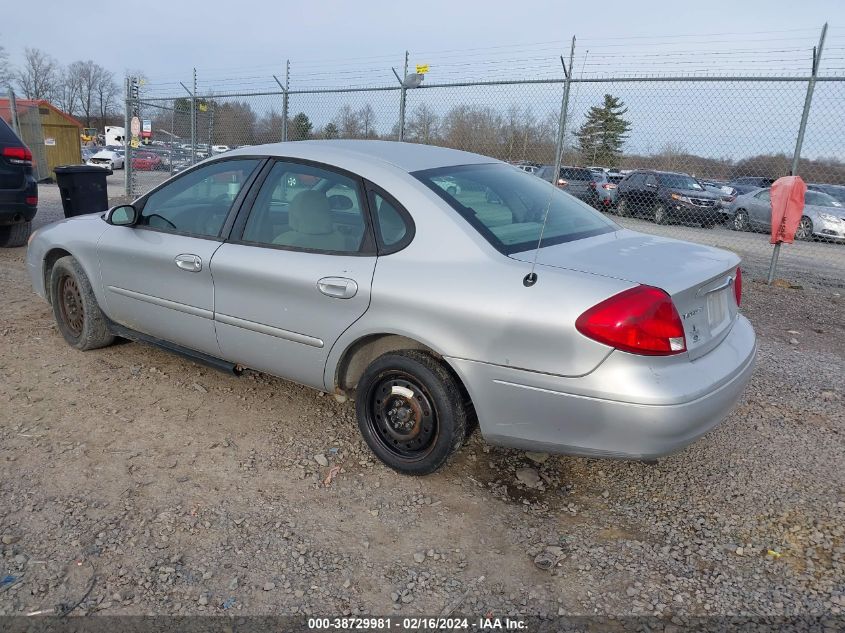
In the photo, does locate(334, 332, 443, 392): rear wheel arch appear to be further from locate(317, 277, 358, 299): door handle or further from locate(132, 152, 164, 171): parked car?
locate(132, 152, 164, 171): parked car

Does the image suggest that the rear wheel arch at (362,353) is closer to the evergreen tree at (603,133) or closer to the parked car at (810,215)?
the evergreen tree at (603,133)

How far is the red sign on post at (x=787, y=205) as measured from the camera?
7324 millimetres

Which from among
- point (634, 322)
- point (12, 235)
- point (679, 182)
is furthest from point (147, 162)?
point (634, 322)

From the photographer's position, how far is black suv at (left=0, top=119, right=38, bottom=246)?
7781mm

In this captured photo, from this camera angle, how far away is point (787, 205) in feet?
24.3

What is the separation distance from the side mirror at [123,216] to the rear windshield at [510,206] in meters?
1.96

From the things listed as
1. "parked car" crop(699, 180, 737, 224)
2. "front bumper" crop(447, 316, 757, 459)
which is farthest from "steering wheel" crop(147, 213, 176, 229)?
"parked car" crop(699, 180, 737, 224)

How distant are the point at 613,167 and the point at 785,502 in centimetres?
730

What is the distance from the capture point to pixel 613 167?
31.5 feet

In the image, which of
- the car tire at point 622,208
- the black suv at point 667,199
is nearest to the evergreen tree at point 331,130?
the black suv at point 667,199

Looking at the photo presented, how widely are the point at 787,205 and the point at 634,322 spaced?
606 cm

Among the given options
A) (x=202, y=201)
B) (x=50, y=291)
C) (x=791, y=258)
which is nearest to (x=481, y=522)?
(x=202, y=201)

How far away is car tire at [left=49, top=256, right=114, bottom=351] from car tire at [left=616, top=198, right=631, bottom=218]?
31.9 ft

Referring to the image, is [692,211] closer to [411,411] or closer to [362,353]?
[362,353]
